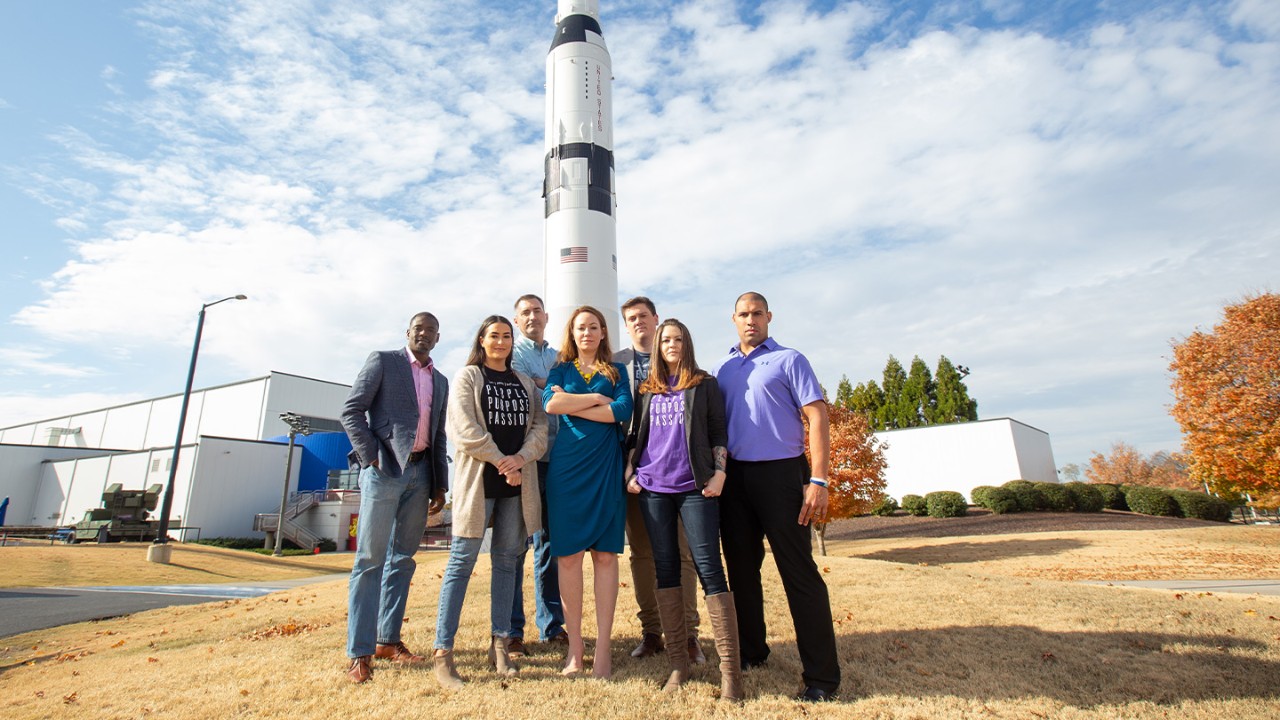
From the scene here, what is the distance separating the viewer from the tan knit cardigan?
12.5ft

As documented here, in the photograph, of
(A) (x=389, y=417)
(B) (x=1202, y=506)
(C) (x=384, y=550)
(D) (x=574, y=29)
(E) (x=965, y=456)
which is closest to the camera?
(C) (x=384, y=550)

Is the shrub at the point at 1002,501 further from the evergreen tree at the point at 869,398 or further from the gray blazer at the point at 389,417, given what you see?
the gray blazer at the point at 389,417

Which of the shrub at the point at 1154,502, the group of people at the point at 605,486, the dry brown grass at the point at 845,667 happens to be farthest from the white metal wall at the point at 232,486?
the shrub at the point at 1154,502

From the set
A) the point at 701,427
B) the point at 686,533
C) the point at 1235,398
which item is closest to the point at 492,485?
the point at 686,533

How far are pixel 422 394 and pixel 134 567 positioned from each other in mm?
16310

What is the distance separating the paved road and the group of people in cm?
619

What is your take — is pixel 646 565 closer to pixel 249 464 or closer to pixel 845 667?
pixel 845 667

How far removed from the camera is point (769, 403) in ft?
12.7

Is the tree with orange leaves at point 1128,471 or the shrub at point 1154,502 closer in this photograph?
the shrub at point 1154,502

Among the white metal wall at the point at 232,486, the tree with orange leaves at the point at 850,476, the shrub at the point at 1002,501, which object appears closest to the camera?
the tree with orange leaves at the point at 850,476

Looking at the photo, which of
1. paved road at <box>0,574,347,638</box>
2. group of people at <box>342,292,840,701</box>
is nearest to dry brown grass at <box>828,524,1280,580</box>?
group of people at <box>342,292,840,701</box>

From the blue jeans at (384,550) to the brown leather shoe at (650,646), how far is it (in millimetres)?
1587

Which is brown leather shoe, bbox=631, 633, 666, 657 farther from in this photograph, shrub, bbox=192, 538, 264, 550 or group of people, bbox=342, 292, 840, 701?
shrub, bbox=192, 538, 264, 550

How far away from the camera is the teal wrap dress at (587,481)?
3821 millimetres
